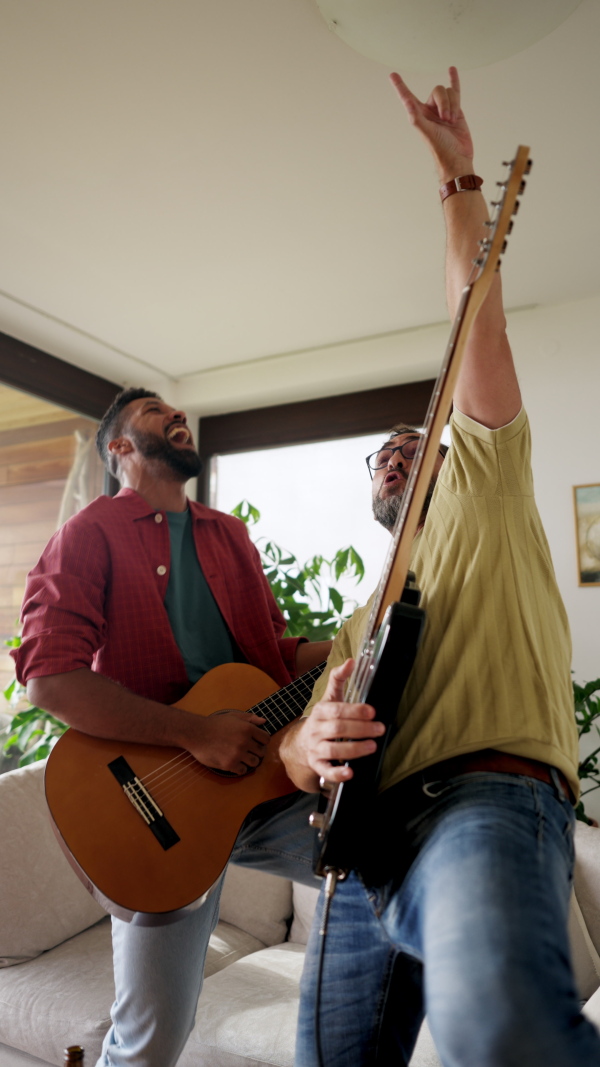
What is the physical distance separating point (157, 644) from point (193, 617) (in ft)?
0.50

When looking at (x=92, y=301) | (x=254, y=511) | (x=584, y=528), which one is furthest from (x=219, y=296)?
(x=584, y=528)

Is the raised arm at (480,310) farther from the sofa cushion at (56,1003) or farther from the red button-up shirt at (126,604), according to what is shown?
the sofa cushion at (56,1003)

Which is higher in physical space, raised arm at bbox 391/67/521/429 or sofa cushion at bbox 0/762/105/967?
raised arm at bbox 391/67/521/429

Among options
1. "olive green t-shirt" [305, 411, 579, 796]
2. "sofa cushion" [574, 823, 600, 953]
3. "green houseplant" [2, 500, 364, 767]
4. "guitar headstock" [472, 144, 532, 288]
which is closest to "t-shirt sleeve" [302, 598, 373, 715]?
"olive green t-shirt" [305, 411, 579, 796]

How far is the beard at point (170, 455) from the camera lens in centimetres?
207

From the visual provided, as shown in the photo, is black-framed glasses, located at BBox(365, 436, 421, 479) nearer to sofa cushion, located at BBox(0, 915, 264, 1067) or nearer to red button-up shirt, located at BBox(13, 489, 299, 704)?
red button-up shirt, located at BBox(13, 489, 299, 704)

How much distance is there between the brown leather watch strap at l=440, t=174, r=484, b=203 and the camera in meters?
1.08

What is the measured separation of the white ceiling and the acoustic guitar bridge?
178cm

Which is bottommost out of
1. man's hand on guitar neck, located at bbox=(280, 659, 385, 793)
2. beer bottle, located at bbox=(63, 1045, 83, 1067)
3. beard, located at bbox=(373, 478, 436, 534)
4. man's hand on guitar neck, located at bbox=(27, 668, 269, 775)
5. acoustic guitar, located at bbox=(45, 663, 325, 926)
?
beer bottle, located at bbox=(63, 1045, 83, 1067)

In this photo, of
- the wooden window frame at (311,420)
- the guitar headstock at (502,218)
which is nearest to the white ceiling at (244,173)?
the wooden window frame at (311,420)

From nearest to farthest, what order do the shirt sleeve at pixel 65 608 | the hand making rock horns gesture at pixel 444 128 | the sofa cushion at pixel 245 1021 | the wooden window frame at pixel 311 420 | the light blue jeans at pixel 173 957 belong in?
1. the hand making rock horns gesture at pixel 444 128
2. the light blue jeans at pixel 173 957
3. the shirt sleeve at pixel 65 608
4. the sofa cushion at pixel 245 1021
5. the wooden window frame at pixel 311 420

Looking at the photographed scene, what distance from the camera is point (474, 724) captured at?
0.90 metres

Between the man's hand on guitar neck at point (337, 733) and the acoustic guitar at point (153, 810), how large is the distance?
54cm

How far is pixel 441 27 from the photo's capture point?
1798 millimetres
